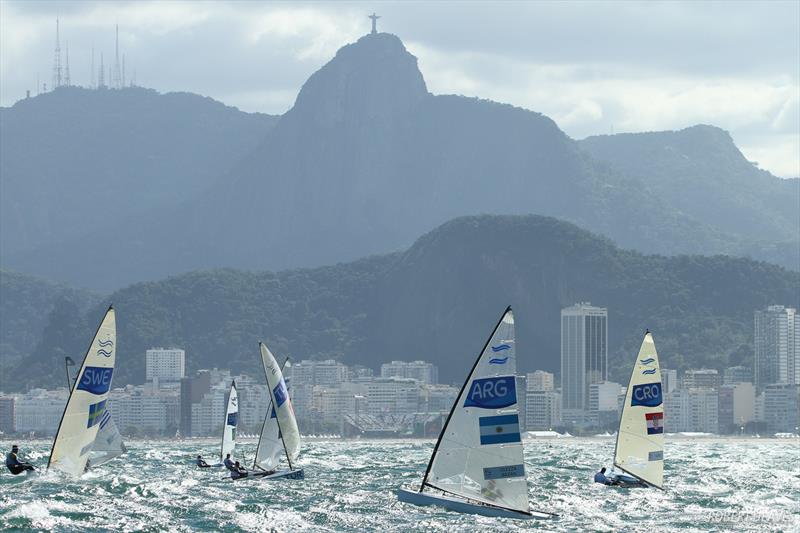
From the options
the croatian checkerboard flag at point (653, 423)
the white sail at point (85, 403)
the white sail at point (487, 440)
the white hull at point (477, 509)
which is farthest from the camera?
the croatian checkerboard flag at point (653, 423)

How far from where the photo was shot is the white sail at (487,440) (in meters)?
54.0

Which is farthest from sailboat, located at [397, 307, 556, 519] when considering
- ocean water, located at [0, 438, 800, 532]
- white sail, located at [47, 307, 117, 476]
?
white sail, located at [47, 307, 117, 476]

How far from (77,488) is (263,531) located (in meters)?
16.9

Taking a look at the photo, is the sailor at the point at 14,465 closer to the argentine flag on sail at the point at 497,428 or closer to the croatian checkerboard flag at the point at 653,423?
the argentine flag on sail at the point at 497,428

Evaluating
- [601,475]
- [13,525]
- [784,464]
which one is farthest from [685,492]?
[784,464]

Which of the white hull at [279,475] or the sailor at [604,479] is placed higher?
the white hull at [279,475]

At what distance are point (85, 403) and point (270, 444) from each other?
18.1 metres

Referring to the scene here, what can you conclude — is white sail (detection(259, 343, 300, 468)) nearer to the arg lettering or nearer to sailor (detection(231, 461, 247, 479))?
sailor (detection(231, 461, 247, 479))

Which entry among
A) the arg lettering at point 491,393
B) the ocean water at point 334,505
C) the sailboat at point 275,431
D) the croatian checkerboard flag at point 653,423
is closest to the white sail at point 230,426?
the ocean water at point 334,505

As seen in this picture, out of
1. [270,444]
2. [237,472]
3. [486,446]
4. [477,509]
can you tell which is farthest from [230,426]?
[486,446]

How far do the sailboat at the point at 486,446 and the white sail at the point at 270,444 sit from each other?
83.5 ft

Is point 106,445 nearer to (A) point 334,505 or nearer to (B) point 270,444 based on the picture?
(B) point 270,444

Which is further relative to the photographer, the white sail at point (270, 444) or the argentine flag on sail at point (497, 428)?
the white sail at point (270, 444)

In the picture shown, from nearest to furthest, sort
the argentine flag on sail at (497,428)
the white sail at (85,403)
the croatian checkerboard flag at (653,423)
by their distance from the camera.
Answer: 1. the argentine flag on sail at (497,428)
2. the white sail at (85,403)
3. the croatian checkerboard flag at (653,423)
